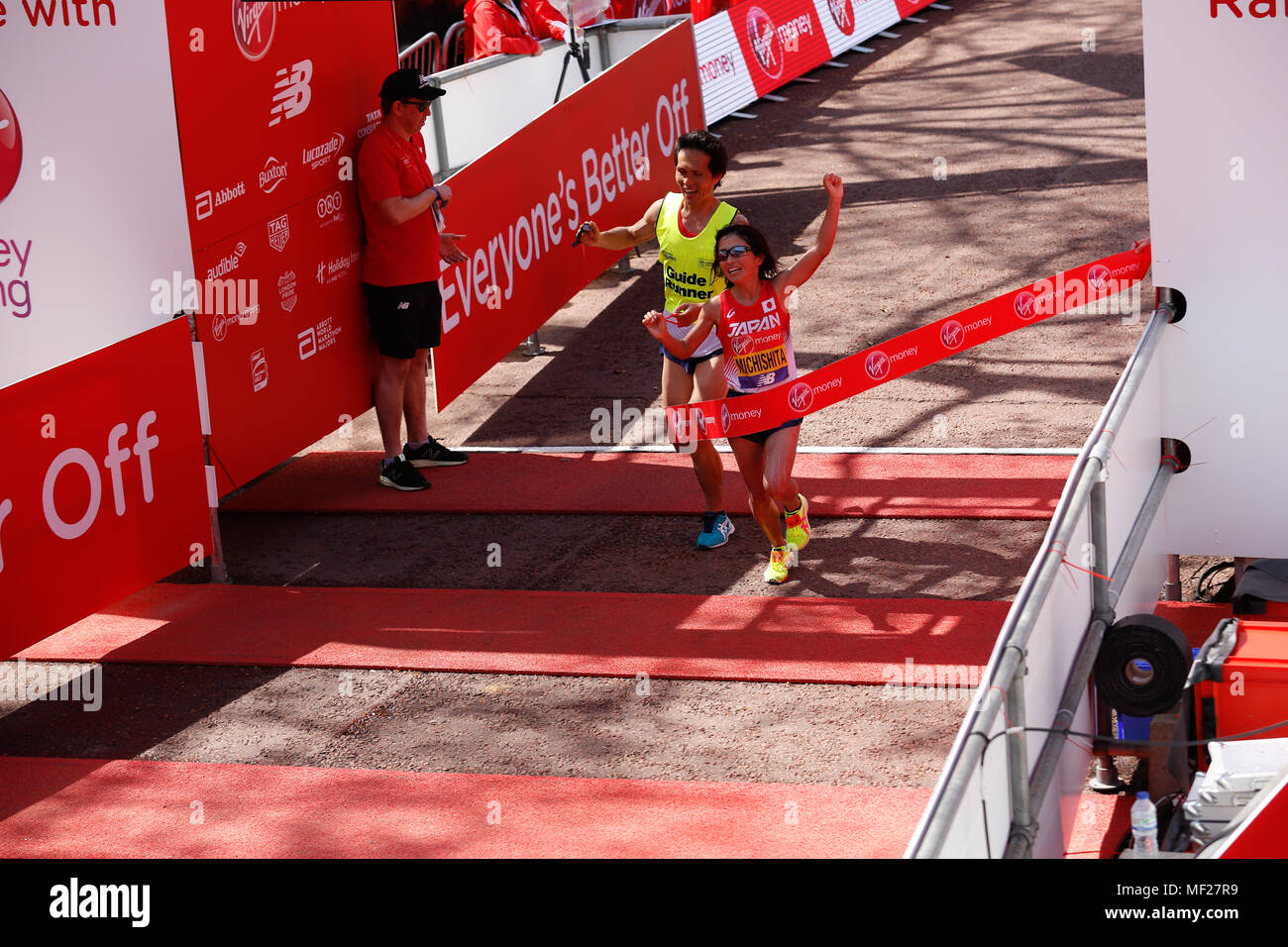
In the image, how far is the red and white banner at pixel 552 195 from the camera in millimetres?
10711

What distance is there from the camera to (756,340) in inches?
308

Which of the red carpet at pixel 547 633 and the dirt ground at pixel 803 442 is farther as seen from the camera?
the red carpet at pixel 547 633

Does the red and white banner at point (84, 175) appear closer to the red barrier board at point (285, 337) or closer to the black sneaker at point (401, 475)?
the red barrier board at point (285, 337)

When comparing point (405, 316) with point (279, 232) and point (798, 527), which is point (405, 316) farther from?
point (798, 527)

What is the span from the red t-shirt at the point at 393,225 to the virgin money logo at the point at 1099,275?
4233 mm

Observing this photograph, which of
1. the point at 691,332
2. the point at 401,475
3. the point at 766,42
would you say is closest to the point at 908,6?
the point at 766,42

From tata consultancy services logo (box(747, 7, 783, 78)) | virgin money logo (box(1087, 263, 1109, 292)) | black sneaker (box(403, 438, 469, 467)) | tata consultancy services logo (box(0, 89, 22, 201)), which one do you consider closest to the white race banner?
tata consultancy services logo (box(747, 7, 783, 78))

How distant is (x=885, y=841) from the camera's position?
577 centimetres

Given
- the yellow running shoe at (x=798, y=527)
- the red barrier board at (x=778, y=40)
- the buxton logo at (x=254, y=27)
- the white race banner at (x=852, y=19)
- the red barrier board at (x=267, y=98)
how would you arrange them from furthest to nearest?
1. the white race banner at (x=852, y=19)
2. the red barrier board at (x=778, y=40)
3. the buxton logo at (x=254, y=27)
4. the red barrier board at (x=267, y=98)
5. the yellow running shoe at (x=798, y=527)

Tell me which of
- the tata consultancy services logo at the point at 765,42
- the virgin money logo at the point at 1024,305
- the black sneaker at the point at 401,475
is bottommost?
the black sneaker at the point at 401,475

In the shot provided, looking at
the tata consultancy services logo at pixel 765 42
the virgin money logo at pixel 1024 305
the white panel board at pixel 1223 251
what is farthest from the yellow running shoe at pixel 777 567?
the tata consultancy services logo at pixel 765 42

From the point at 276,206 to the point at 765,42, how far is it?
1194 cm
